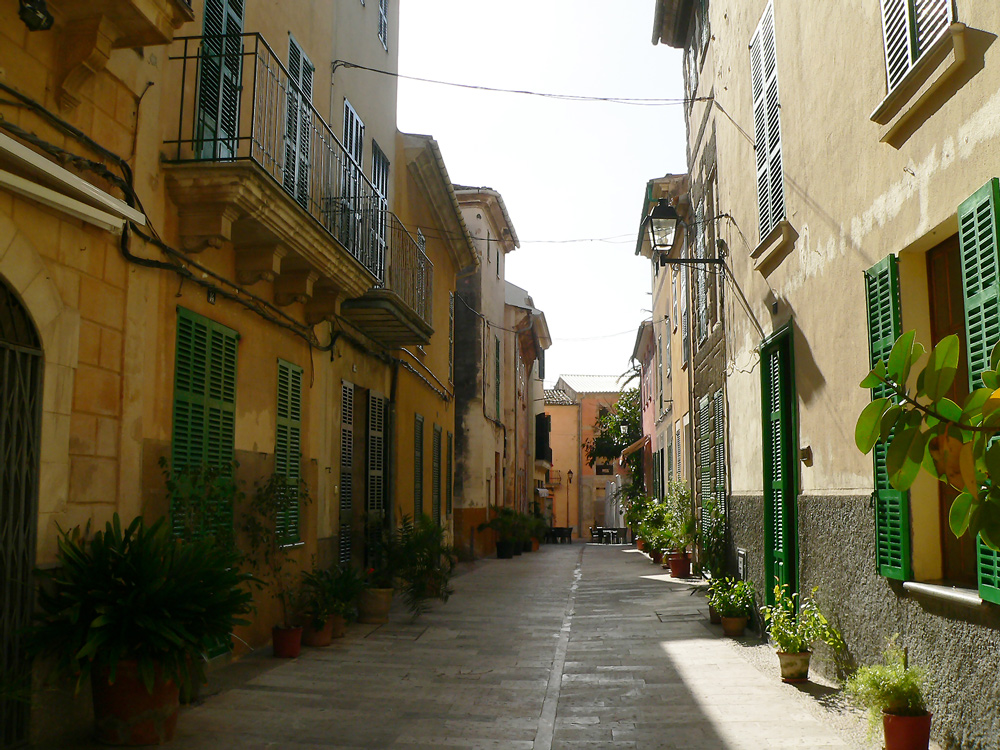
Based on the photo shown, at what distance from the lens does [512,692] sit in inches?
284

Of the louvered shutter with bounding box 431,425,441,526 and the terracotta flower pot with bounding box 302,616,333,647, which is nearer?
the terracotta flower pot with bounding box 302,616,333,647

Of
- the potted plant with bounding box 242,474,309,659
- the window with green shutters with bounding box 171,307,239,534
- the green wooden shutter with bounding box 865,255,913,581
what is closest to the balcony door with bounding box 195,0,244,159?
the window with green shutters with bounding box 171,307,239,534

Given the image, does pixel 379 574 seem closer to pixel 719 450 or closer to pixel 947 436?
pixel 719 450

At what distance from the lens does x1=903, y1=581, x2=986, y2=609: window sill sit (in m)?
4.51

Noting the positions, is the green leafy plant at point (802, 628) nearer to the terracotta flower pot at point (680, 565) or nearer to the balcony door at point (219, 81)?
the balcony door at point (219, 81)

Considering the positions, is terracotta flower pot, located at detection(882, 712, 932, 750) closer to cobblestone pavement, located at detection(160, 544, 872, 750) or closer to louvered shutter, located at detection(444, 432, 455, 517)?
cobblestone pavement, located at detection(160, 544, 872, 750)

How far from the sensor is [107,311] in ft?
20.5

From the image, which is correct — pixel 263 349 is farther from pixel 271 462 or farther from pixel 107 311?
pixel 107 311

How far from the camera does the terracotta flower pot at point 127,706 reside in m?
5.34

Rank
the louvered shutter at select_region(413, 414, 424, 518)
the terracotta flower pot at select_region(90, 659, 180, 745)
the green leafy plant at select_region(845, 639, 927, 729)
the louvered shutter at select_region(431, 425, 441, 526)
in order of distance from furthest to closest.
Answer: the louvered shutter at select_region(431, 425, 441, 526) < the louvered shutter at select_region(413, 414, 424, 518) < the terracotta flower pot at select_region(90, 659, 180, 745) < the green leafy plant at select_region(845, 639, 927, 729)

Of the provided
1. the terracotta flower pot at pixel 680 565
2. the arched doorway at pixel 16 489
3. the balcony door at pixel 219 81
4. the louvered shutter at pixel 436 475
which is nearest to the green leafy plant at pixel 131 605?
the arched doorway at pixel 16 489

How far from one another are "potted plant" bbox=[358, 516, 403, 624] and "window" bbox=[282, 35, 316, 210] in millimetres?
4579

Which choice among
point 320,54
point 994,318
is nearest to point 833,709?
point 994,318

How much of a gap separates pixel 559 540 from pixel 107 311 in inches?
1379
